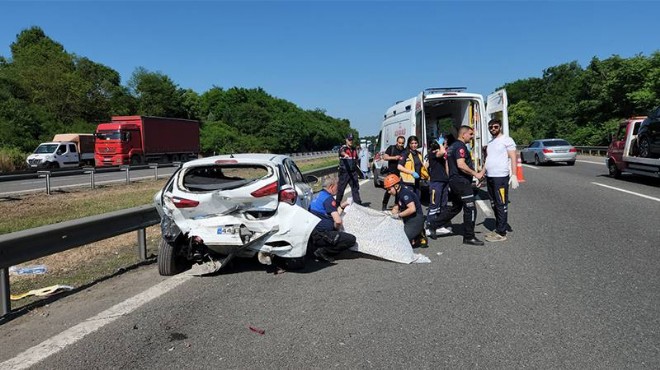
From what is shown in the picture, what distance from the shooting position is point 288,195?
5.86 metres

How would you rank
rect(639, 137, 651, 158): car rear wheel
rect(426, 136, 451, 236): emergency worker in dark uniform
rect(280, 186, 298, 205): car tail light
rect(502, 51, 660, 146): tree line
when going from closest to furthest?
rect(280, 186, 298, 205): car tail light, rect(426, 136, 451, 236): emergency worker in dark uniform, rect(639, 137, 651, 158): car rear wheel, rect(502, 51, 660, 146): tree line

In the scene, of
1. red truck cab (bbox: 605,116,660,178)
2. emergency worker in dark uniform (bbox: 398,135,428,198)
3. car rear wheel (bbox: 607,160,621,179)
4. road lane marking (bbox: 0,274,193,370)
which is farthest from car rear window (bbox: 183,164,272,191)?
car rear wheel (bbox: 607,160,621,179)

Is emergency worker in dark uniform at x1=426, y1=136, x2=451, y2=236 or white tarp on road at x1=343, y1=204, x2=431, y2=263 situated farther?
emergency worker in dark uniform at x1=426, y1=136, x2=451, y2=236

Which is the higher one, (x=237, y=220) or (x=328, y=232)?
(x=237, y=220)

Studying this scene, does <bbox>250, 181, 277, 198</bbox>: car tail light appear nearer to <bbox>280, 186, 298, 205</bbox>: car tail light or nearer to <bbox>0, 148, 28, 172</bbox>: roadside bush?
<bbox>280, 186, 298, 205</bbox>: car tail light

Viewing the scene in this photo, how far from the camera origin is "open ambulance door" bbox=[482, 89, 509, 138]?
36.3ft

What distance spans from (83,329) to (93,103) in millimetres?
59921

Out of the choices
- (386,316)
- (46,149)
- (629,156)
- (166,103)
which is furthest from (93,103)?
(386,316)

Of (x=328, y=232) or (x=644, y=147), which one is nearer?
(x=328, y=232)

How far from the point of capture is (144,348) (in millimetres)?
3826

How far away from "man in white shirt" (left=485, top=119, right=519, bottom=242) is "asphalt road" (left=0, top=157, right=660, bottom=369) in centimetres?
63

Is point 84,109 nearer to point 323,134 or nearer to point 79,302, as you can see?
point 79,302

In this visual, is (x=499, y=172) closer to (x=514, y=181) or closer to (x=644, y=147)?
(x=514, y=181)

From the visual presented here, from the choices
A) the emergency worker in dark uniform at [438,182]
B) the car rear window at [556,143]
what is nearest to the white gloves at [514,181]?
the emergency worker in dark uniform at [438,182]
